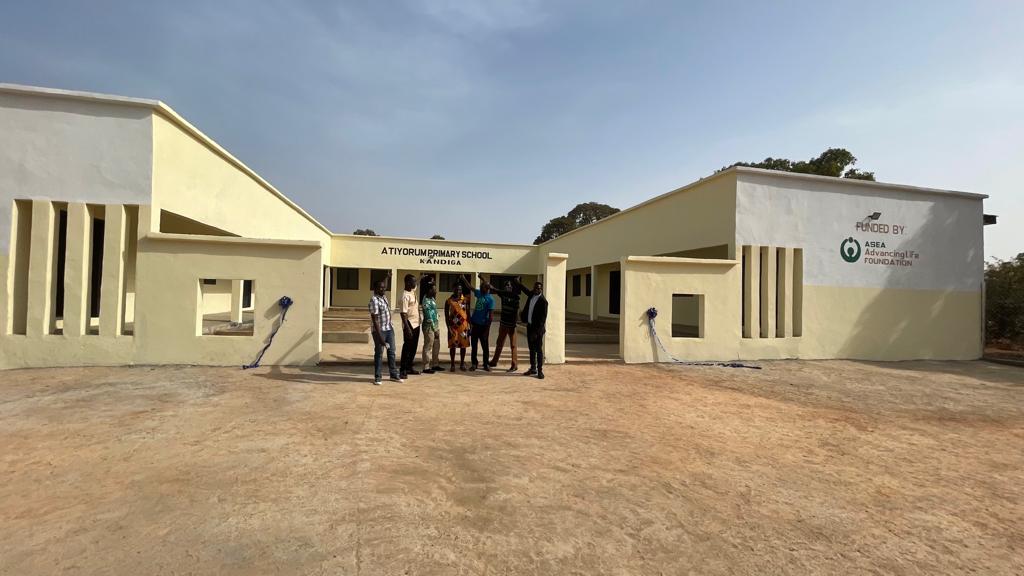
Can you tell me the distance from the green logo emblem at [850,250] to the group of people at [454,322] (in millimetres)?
7911

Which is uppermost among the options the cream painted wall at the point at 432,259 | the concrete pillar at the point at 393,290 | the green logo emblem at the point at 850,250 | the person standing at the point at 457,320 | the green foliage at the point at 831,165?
the green foliage at the point at 831,165

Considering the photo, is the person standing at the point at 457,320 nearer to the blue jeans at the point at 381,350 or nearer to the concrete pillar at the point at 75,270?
the blue jeans at the point at 381,350

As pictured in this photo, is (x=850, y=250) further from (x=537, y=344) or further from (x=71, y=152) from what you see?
(x=71, y=152)

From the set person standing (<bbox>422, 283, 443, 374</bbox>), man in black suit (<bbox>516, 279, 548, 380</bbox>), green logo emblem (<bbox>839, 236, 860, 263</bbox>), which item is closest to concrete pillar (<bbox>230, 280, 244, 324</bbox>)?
person standing (<bbox>422, 283, 443, 374</bbox>)

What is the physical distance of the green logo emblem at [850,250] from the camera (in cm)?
1043

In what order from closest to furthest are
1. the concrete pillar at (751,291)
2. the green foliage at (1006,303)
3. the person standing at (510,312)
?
1. the person standing at (510,312)
2. the concrete pillar at (751,291)
3. the green foliage at (1006,303)

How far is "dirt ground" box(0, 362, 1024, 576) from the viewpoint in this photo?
2451mm

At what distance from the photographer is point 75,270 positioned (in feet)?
23.6

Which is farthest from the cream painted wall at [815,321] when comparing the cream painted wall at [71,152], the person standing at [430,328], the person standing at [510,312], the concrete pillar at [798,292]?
the cream painted wall at [71,152]

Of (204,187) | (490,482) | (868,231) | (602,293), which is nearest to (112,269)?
(204,187)

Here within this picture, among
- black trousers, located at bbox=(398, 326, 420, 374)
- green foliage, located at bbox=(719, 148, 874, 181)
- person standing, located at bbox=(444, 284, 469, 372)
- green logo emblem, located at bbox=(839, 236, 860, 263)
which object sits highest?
green foliage, located at bbox=(719, 148, 874, 181)

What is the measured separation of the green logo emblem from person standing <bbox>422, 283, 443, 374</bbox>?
31.7ft

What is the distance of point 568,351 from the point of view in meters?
10.6

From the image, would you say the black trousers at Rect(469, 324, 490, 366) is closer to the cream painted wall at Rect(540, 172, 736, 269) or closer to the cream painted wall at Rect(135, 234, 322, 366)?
the cream painted wall at Rect(135, 234, 322, 366)
